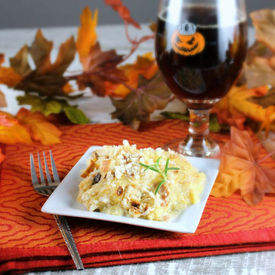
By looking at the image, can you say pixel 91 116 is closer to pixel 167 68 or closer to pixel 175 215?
pixel 167 68

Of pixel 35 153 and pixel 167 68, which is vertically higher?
pixel 167 68

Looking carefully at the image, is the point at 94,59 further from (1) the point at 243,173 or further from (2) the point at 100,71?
(1) the point at 243,173

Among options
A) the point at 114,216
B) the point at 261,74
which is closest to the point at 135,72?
the point at 261,74

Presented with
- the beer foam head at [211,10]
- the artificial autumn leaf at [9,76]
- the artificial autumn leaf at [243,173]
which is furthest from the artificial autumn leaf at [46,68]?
the artificial autumn leaf at [243,173]

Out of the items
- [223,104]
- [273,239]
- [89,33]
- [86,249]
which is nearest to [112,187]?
[86,249]

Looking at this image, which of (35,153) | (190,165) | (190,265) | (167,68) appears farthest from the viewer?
(35,153)

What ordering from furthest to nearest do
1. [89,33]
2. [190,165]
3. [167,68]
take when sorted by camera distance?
[89,33], [167,68], [190,165]
